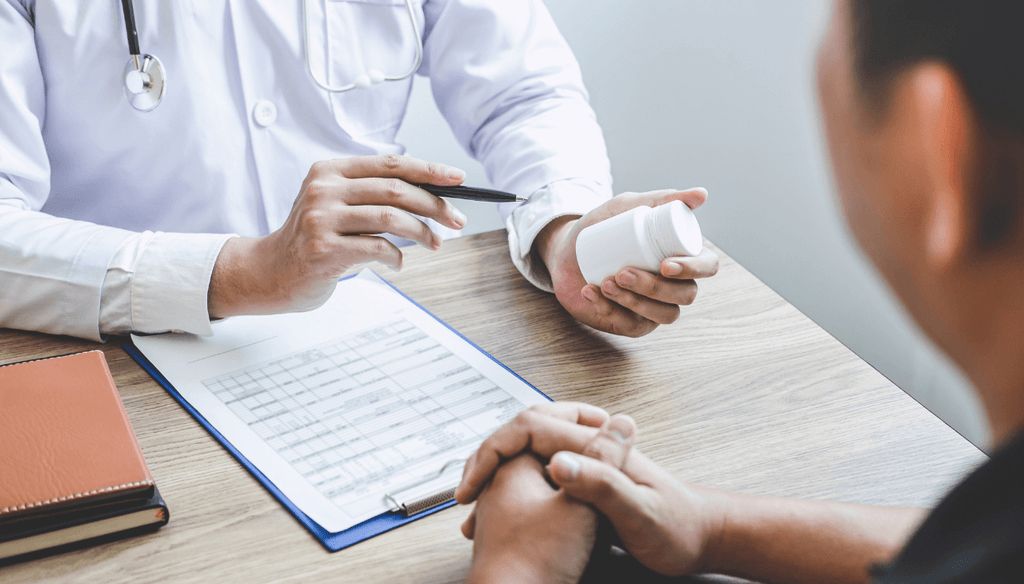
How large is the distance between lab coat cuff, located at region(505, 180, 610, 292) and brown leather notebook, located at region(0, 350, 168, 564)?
18.2 inches

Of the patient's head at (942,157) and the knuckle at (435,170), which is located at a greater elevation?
the patient's head at (942,157)

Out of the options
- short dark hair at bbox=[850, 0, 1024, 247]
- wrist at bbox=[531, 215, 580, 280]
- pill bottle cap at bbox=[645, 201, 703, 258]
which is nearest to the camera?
short dark hair at bbox=[850, 0, 1024, 247]

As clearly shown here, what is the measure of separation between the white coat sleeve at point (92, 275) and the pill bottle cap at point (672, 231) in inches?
18.0

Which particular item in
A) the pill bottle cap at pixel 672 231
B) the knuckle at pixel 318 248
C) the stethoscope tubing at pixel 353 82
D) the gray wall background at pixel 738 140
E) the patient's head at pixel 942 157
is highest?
the patient's head at pixel 942 157

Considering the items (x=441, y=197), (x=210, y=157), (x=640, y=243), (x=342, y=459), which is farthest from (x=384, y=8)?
(x=342, y=459)

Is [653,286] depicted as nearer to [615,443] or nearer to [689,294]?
[689,294]

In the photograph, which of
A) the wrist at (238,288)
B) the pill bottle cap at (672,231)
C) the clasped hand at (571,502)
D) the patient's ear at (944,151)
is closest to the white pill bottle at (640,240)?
the pill bottle cap at (672,231)

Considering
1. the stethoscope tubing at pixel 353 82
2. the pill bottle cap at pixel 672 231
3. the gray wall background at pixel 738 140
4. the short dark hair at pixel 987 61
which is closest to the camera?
the short dark hair at pixel 987 61

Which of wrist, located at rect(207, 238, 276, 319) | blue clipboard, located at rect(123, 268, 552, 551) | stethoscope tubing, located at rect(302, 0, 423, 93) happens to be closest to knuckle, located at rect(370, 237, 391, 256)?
wrist, located at rect(207, 238, 276, 319)

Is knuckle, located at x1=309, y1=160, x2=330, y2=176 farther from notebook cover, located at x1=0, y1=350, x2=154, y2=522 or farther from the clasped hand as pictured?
the clasped hand

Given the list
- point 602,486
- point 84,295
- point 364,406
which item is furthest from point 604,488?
point 84,295

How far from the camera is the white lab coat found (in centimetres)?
83

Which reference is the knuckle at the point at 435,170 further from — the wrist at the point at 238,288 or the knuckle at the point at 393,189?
the wrist at the point at 238,288

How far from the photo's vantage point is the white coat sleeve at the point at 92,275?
2.66 ft
